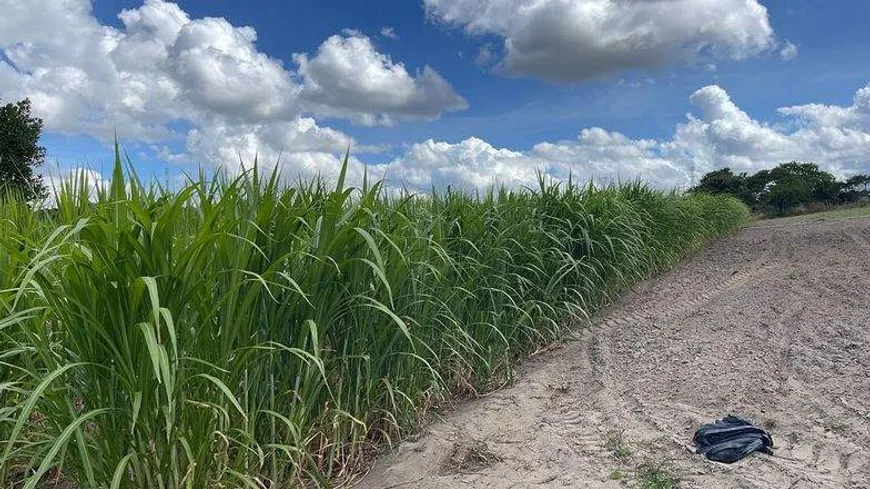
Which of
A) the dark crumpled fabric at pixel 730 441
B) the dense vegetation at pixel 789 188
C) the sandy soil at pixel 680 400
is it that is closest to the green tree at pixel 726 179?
the dense vegetation at pixel 789 188

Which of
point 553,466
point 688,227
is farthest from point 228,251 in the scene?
point 688,227

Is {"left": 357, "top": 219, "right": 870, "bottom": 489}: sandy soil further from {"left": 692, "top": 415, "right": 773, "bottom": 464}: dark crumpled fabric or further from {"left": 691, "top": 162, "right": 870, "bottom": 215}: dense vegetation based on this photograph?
{"left": 691, "top": 162, "right": 870, "bottom": 215}: dense vegetation

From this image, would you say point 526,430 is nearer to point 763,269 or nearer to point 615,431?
point 615,431

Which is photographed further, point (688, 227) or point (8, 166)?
point (8, 166)

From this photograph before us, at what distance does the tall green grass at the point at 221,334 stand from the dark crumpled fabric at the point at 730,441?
4.30 ft

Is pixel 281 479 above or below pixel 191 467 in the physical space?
below

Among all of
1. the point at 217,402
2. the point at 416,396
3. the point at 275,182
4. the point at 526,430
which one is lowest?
the point at 526,430

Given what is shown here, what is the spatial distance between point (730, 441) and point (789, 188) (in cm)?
2525

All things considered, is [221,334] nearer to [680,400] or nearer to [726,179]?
[680,400]

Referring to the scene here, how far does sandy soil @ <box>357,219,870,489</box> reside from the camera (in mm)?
2711

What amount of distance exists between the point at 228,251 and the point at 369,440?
1398 millimetres

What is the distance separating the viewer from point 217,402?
6.57 feet

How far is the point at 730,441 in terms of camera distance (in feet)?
9.48

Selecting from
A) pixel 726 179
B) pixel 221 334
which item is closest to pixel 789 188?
pixel 726 179
